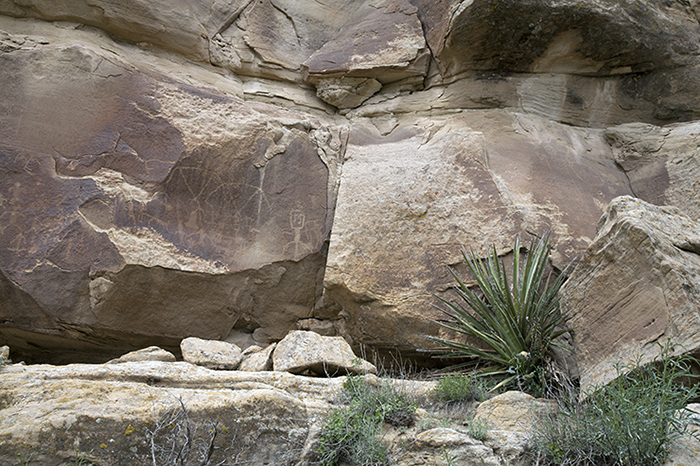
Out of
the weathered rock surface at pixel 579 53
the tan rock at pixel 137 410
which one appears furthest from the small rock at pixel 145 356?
the weathered rock surface at pixel 579 53

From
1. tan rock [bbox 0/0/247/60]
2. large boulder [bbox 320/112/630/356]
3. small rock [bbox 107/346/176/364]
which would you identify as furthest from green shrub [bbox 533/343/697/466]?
tan rock [bbox 0/0/247/60]

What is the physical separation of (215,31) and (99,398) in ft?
16.9

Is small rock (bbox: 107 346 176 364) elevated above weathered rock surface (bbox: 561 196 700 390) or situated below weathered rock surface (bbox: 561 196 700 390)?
below

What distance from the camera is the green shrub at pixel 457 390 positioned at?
3.64 meters

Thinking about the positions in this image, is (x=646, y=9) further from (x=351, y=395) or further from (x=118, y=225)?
(x=118, y=225)

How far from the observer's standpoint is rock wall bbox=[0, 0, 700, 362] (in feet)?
15.8

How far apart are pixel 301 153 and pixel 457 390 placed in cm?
337

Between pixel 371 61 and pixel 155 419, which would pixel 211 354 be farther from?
pixel 371 61

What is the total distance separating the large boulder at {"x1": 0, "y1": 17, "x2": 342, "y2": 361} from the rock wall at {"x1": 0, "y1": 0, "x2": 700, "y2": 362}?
20mm

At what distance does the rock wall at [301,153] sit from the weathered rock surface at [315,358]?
977 mm

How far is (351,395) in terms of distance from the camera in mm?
3361

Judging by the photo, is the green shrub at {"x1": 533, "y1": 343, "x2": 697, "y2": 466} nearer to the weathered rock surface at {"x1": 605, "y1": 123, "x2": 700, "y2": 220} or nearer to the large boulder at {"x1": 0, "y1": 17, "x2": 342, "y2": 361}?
the large boulder at {"x1": 0, "y1": 17, "x2": 342, "y2": 361}

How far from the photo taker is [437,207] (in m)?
5.36

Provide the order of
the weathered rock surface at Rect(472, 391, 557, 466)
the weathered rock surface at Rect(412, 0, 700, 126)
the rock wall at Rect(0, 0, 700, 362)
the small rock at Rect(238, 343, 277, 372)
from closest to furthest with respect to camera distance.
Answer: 1. the weathered rock surface at Rect(472, 391, 557, 466)
2. the small rock at Rect(238, 343, 277, 372)
3. the rock wall at Rect(0, 0, 700, 362)
4. the weathered rock surface at Rect(412, 0, 700, 126)
